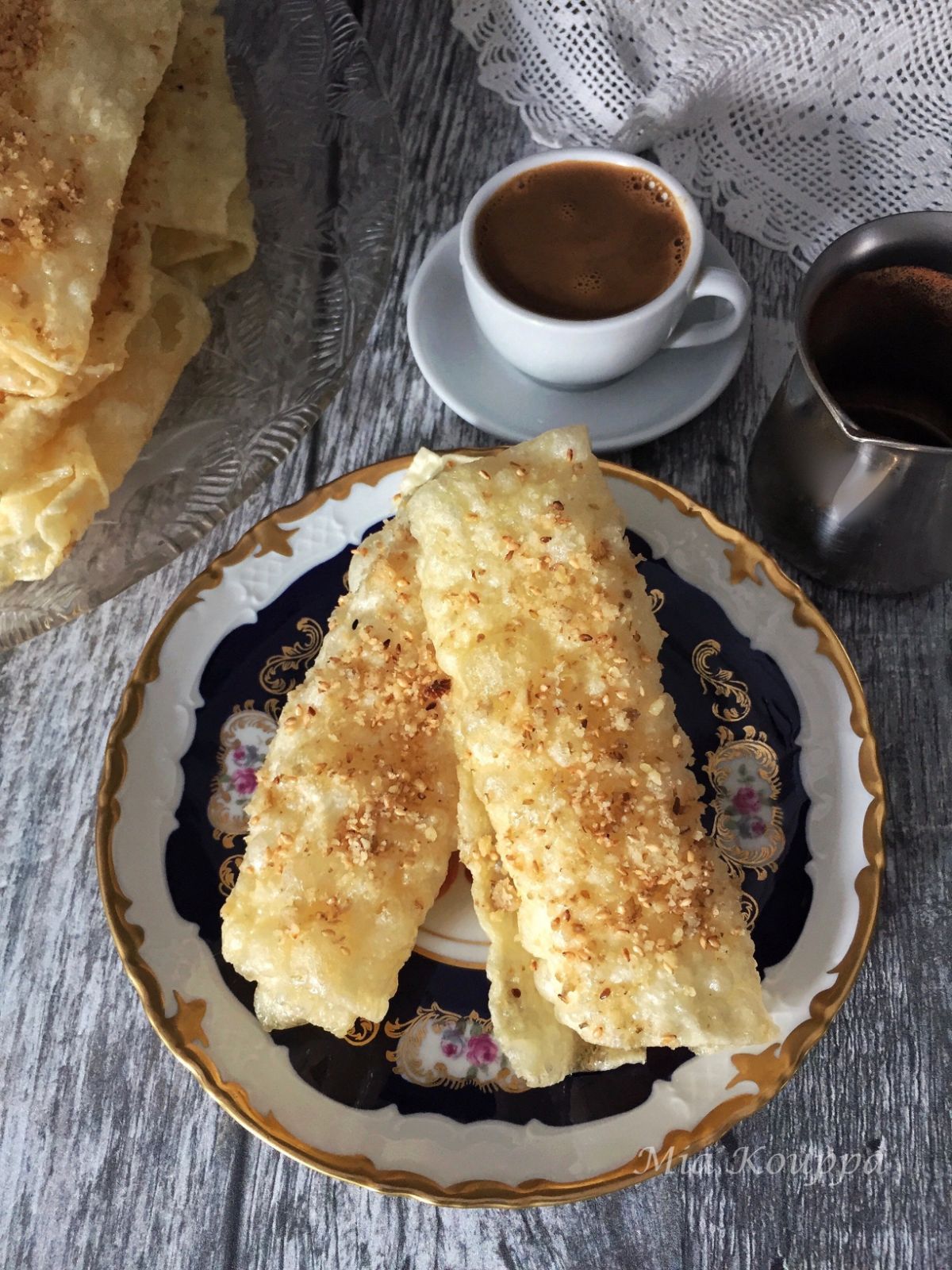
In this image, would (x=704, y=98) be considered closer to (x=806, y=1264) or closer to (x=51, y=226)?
(x=51, y=226)

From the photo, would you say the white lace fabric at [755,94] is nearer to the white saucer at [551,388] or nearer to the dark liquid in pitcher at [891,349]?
the white saucer at [551,388]

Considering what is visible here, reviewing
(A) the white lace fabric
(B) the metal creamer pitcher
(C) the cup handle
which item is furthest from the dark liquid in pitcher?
(A) the white lace fabric

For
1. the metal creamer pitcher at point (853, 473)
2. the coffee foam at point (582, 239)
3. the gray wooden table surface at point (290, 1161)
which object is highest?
the coffee foam at point (582, 239)

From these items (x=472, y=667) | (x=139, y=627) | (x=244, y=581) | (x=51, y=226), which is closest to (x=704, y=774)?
(x=472, y=667)

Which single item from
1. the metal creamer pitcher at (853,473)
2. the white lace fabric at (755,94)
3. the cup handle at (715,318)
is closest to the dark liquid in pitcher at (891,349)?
the metal creamer pitcher at (853,473)

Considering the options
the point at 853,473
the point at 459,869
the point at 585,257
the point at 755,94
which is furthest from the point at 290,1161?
the point at 755,94

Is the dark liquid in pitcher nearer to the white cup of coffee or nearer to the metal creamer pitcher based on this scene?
the metal creamer pitcher

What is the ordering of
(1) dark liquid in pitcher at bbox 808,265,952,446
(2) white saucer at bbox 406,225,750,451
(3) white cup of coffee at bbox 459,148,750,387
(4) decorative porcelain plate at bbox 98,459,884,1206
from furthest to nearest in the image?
(2) white saucer at bbox 406,225,750,451 < (3) white cup of coffee at bbox 459,148,750,387 < (1) dark liquid in pitcher at bbox 808,265,952,446 < (4) decorative porcelain plate at bbox 98,459,884,1206
